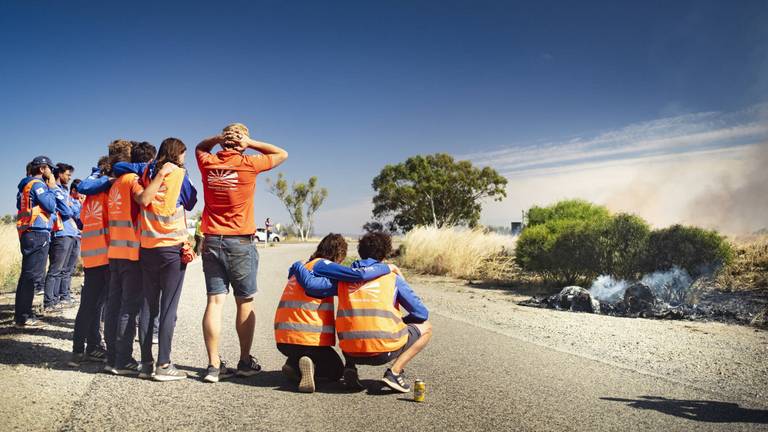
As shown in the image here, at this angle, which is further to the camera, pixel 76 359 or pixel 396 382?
pixel 76 359

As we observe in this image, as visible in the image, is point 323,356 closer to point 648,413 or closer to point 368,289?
point 368,289

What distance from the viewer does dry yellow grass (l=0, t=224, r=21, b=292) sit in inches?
532

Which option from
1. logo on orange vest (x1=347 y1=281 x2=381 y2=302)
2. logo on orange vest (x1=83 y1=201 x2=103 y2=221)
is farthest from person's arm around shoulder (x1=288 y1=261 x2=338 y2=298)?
logo on orange vest (x1=83 y1=201 x2=103 y2=221)

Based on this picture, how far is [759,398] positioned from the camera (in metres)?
4.56

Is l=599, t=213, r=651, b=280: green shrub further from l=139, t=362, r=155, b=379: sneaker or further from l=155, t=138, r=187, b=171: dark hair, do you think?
l=139, t=362, r=155, b=379: sneaker

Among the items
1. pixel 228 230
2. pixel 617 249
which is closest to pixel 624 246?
pixel 617 249

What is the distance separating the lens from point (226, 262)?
15.8ft

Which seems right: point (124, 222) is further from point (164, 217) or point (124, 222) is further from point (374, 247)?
point (374, 247)

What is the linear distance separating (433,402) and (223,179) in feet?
8.58

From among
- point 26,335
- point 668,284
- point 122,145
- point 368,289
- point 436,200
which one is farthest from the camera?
point 436,200

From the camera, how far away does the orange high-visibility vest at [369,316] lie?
4422mm

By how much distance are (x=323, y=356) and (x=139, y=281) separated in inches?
74.4

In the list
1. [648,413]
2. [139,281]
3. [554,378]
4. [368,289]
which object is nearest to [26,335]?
[139,281]

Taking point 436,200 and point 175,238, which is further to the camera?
point 436,200
